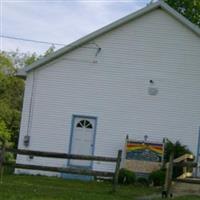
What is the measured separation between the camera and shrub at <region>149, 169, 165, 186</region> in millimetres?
22031

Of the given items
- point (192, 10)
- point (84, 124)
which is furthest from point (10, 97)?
point (84, 124)

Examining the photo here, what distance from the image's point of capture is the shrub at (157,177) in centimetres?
2203

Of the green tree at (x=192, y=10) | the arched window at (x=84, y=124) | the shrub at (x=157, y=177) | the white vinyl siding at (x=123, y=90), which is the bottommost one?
the shrub at (x=157, y=177)

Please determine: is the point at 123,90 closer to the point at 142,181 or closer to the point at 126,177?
the point at 142,181

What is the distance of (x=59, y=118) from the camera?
78.4 ft

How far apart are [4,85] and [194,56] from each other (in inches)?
1314

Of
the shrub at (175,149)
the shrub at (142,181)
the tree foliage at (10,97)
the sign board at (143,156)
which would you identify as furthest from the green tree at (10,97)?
the shrub at (142,181)

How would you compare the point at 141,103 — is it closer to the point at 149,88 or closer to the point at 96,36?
the point at 149,88

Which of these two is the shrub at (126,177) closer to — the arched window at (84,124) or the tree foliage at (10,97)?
the arched window at (84,124)

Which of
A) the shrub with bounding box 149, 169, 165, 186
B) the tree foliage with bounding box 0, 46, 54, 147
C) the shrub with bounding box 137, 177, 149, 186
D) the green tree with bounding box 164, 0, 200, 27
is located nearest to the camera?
the shrub with bounding box 149, 169, 165, 186

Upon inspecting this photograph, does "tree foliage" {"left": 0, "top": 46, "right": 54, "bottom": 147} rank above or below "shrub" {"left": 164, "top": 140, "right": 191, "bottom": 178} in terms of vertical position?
above

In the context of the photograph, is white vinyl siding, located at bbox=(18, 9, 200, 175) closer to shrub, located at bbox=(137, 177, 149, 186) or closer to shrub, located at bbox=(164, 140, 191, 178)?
shrub, located at bbox=(164, 140, 191, 178)

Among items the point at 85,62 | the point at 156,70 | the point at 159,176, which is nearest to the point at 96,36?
the point at 85,62

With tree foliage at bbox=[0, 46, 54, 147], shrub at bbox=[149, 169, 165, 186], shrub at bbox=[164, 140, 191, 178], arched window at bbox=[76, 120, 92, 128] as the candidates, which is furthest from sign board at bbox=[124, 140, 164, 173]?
tree foliage at bbox=[0, 46, 54, 147]
